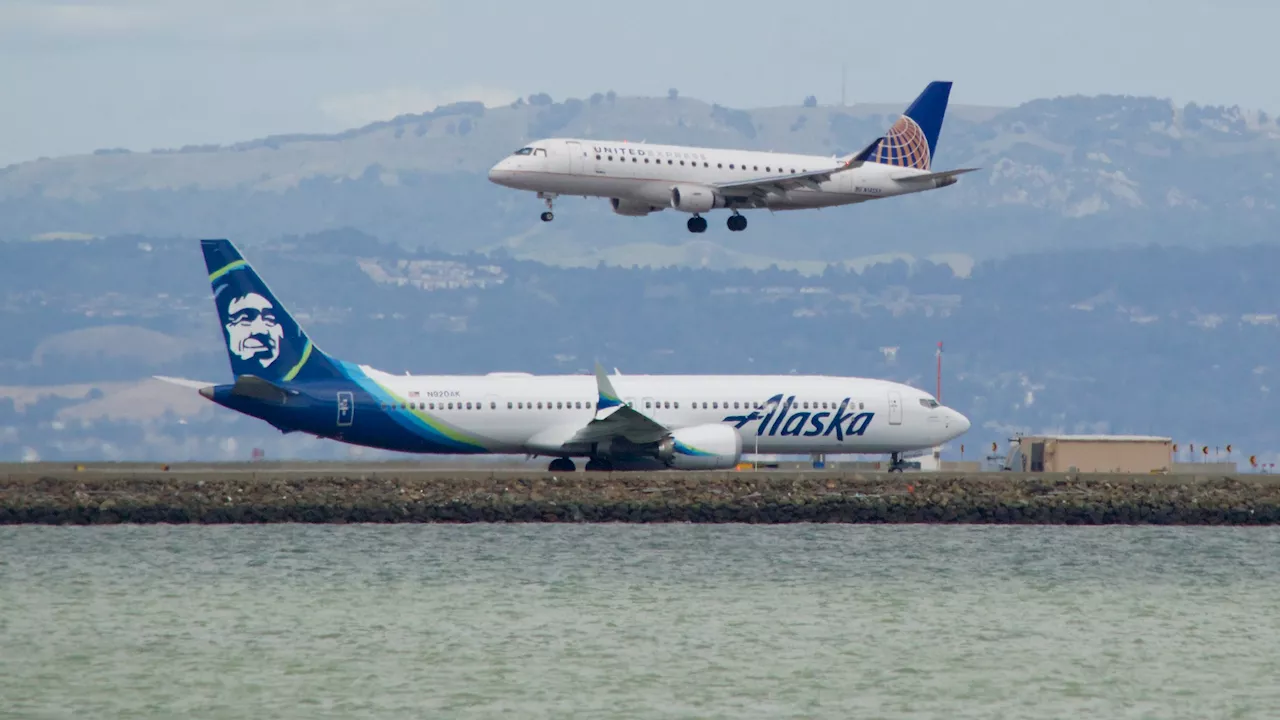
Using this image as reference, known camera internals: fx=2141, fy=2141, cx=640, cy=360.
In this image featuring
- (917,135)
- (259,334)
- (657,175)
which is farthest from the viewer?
(917,135)

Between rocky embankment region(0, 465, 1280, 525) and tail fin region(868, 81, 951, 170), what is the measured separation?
Result: 23.4 metres

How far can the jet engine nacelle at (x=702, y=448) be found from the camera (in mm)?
66312

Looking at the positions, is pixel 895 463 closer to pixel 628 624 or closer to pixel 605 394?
pixel 605 394

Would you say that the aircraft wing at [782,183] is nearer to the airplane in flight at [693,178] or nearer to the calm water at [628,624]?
the airplane in flight at [693,178]

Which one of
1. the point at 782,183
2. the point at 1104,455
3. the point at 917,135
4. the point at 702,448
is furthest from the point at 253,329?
the point at 917,135

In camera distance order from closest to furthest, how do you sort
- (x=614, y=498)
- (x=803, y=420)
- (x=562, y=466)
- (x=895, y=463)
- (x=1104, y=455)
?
(x=614, y=498), (x=803, y=420), (x=562, y=466), (x=895, y=463), (x=1104, y=455)

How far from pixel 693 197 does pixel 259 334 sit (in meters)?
16.0

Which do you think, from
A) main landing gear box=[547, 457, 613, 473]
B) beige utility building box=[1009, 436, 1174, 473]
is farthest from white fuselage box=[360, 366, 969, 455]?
beige utility building box=[1009, 436, 1174, 473]

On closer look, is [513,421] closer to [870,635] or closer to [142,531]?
[142,531]

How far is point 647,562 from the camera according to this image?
53.0 meters

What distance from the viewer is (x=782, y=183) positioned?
73500 mm

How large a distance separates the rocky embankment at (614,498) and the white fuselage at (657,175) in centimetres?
1063

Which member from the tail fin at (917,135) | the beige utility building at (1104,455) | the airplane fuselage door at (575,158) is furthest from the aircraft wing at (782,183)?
the tail fin at (917,135)

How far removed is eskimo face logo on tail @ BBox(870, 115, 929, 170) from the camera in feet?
288
